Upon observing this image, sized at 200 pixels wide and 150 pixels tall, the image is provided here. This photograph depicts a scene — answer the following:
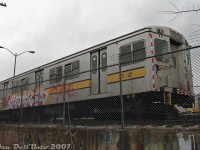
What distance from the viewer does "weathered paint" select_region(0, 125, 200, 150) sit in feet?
20.4

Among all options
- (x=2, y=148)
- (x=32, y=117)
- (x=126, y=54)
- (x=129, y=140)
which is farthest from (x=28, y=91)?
(x=129, y=140)

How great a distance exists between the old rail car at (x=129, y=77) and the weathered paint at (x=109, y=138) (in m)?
1.45

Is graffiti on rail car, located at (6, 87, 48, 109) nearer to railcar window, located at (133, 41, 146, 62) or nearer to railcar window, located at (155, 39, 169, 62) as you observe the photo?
railcar window, located at (133, 41, 146, 62)

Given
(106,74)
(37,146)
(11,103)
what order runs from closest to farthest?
Result: 1. (37,146)
2. (106,74)
3. (11,103)

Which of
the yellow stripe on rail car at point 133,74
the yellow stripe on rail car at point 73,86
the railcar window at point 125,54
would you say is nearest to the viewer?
the yellow stripe on rail car at point 133,74

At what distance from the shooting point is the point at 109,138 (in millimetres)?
7746

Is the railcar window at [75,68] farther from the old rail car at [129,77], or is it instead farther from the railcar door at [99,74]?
the railcar door at [99,74]

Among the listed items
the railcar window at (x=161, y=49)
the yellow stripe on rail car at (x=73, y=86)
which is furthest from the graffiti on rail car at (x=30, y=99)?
the railcar window at (x=161, y=49)

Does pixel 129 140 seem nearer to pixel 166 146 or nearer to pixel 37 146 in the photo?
pixel 166 146

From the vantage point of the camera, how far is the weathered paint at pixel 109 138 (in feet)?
20.4

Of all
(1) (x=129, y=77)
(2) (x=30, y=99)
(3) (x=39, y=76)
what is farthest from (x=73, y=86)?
(2) (x=30, y=99)

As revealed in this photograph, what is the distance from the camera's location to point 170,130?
652cm

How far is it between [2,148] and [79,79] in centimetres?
487

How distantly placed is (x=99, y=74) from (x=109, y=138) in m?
5.99
